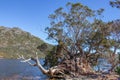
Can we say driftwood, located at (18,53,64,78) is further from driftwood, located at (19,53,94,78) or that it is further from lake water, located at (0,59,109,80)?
lake water, located at (0,59,109,80)

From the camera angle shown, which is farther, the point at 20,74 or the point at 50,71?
the point at 20,74

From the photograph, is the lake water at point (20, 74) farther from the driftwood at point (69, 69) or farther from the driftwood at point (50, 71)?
the driftwood at point (69, 69)

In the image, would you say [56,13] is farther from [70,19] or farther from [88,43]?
[88,43]

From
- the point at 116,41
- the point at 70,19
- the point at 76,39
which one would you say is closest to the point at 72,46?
the point at 76,39

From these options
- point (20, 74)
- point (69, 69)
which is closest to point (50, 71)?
point (69, 69)

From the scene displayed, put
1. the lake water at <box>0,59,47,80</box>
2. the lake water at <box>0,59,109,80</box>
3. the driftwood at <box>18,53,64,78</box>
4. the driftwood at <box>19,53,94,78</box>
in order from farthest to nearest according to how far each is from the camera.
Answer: the lake water at <box>0,59,47,80</box>, the lake water at <box>0,59,109,80</box>, the driftwood at <box>19,53,94,78</box>, the driftwood at <box>18,53,64,78</box>

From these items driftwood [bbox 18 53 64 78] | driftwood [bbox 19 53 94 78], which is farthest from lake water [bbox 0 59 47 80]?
driftwood [bbox 19 53 94 78]

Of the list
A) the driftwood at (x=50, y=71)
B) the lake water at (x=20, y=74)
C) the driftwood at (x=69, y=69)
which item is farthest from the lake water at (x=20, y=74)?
the driftwood at (x=69, y=69)

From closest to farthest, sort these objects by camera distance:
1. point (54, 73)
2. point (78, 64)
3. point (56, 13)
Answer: point (54, 73), point (78, 64), point (56, 13)

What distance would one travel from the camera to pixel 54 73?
4881 cm

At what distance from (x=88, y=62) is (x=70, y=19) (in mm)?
9019

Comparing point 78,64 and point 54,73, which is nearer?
point 54,73

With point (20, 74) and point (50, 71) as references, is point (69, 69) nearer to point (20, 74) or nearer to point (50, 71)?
point (50, 71)

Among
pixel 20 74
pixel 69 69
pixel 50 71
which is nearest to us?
pixel 50 71
